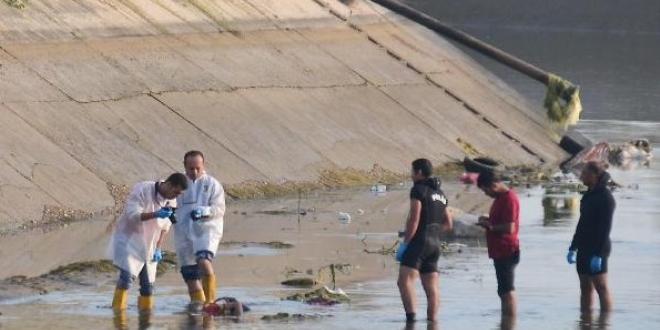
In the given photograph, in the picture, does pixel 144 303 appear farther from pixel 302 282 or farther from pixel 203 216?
pixel 302 282

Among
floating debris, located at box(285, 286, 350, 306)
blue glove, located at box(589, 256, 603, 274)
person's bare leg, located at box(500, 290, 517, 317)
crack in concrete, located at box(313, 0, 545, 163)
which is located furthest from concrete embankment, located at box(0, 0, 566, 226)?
blue glove, located at box(589, 256, 603, 274)

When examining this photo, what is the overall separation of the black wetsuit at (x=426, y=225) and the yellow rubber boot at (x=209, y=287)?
5.65 ft

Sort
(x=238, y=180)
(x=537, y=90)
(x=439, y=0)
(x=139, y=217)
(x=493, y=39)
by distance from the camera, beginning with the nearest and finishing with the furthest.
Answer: (x=139, y=217) < (x=238, y=180) < (x=537, y=90) < (x=493, y=39) < (x=439, y=0)

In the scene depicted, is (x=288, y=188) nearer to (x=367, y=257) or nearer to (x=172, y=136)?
(x=172, y=136)

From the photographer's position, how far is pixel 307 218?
80.7 feet

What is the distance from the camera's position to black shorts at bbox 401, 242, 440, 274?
54.6 feet

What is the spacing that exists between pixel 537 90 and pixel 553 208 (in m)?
26.3

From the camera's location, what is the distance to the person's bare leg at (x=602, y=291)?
17500 millimetres

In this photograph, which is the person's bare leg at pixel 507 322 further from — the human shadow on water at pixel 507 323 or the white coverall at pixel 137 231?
the white coverall at pixel 137 231

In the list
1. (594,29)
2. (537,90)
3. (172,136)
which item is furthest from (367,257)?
(594,29)

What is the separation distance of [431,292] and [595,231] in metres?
1.58

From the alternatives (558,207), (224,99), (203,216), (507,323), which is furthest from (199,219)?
(224,99)

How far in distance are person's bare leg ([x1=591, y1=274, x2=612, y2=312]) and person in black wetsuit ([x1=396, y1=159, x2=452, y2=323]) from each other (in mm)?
1571

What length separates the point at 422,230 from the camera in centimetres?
1661
